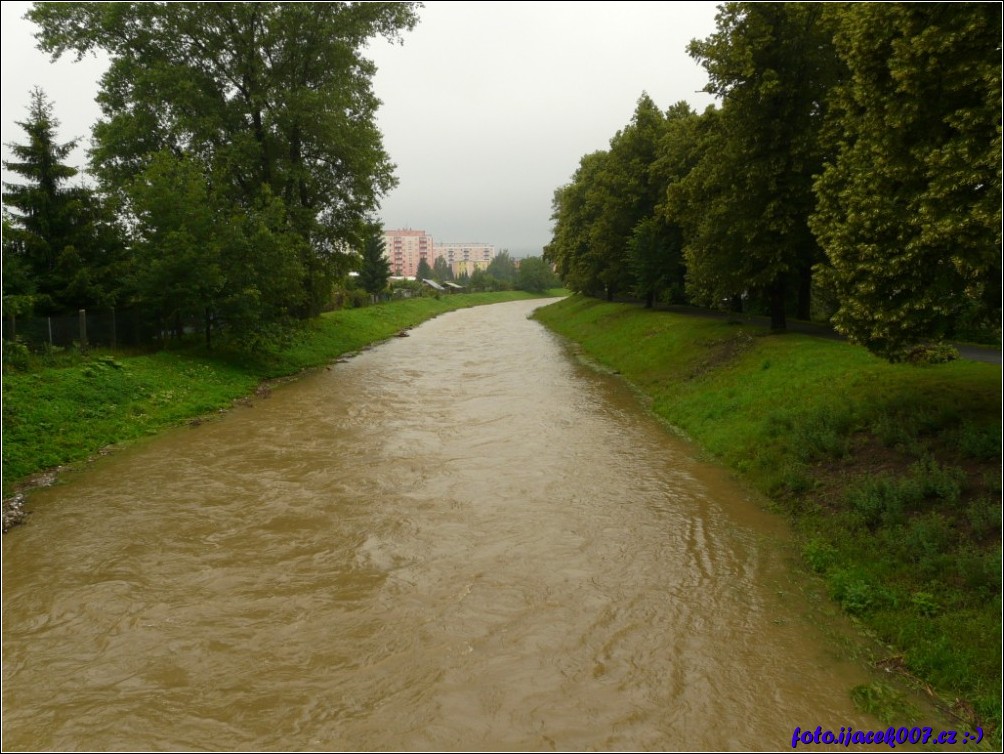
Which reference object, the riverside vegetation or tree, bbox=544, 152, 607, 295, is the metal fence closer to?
the riverside vegetation

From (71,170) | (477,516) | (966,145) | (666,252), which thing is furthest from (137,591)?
(666,252)

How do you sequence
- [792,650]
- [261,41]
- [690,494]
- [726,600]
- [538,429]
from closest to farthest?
[792,650] → [726,600] → [690,494] → [538,429] → [261,41]

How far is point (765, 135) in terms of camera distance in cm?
2092

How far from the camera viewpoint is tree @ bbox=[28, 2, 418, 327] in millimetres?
26484

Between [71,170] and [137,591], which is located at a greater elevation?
[71,170]

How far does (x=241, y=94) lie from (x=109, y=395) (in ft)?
59.7

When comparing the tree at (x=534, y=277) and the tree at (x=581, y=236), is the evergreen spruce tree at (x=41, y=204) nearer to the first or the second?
the tree at (x=581, y=236)

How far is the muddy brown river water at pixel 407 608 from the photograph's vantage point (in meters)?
6.10

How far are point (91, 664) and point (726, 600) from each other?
780cm

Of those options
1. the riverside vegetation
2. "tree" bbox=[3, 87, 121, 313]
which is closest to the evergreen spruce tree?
"tree" bbox=[3, 87, 121, 313]

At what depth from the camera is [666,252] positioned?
35.3 metres

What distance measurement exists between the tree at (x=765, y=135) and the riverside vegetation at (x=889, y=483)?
4.05 metres

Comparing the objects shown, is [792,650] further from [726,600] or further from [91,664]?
[91,664]

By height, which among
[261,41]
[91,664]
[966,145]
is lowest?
[91,664]
